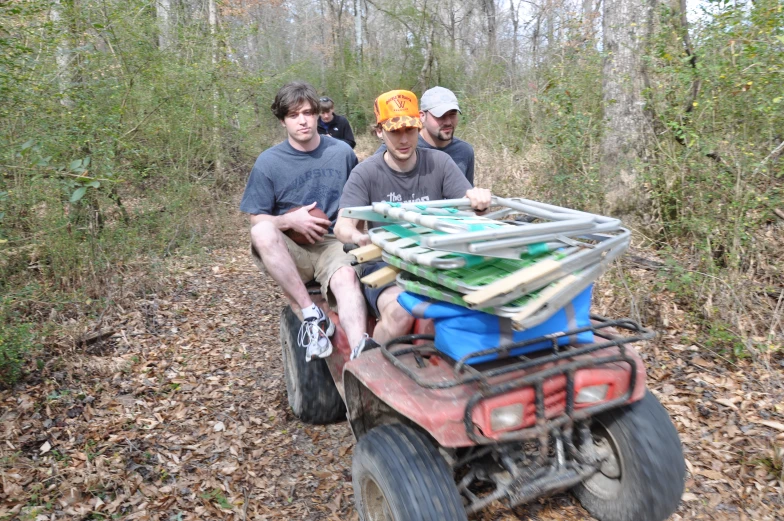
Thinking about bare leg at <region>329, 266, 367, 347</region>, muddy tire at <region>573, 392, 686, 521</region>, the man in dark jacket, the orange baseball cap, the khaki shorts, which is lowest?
muddy tire at <region>573, 392, 686, 521</region>

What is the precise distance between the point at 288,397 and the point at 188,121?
4692mm

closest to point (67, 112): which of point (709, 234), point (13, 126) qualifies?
point (13, 126)

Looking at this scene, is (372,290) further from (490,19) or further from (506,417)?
(490,19)

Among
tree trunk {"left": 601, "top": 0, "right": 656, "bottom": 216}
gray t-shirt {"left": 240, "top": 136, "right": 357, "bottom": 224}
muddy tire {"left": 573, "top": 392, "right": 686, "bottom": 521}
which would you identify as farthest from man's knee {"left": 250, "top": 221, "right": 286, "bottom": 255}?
tree trunk {"left": 601, "top": 0, "right": 656, "bottom": 216}

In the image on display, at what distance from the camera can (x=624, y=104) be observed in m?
5.89

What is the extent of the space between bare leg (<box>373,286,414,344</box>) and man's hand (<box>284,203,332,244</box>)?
0.99 meters

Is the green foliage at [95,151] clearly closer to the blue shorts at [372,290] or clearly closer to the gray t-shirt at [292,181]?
the gray t-shirt at [292,181]

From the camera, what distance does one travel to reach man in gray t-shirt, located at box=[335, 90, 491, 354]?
117 inches

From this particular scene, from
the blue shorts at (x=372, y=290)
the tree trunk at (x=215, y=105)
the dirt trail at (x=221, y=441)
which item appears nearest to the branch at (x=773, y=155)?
the dirt trail at (x=221, y=441)

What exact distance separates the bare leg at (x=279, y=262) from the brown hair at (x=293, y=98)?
3.18ft

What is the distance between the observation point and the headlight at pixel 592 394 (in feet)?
7.07

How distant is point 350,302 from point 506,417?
1380mm

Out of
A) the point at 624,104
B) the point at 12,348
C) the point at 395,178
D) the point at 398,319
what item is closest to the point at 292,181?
the point at 395,178

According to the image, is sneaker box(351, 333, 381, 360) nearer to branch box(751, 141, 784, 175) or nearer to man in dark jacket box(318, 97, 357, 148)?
branch box(751, 141, 784, 175)
